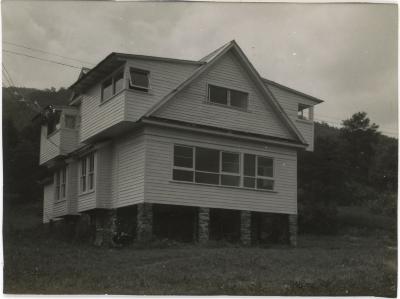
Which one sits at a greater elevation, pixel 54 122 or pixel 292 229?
pixel 54 122

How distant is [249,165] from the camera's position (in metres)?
25.6

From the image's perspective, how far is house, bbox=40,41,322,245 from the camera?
76.2 ft

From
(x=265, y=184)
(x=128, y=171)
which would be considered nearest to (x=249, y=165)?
(x=265, y=184)

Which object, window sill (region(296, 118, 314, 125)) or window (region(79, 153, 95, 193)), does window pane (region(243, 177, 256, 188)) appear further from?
window (region(79, 153, 95, 193))

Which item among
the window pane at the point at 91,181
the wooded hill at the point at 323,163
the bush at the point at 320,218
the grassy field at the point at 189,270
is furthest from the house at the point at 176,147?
the grassy field at the point at 189,270

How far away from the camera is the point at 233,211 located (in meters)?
26.4

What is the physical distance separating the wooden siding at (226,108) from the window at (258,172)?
1.00m

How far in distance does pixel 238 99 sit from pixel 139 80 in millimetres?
3868

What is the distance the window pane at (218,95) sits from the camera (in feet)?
81.0

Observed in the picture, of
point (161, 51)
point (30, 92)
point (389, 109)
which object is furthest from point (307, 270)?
point (30, 92)

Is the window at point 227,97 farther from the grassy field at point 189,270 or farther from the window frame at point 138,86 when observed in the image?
the grassy field at point 189,270

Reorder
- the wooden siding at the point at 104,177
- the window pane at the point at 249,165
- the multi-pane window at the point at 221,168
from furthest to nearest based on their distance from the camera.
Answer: the window pane at the point at 249,165 < the wooden siding at the point at 104,177 < the multi-pane window at the point at 221,168

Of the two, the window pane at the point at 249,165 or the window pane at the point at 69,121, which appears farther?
the window pane at the point at 69,121

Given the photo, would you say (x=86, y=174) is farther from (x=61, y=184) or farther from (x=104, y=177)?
(x=61, y=184)
